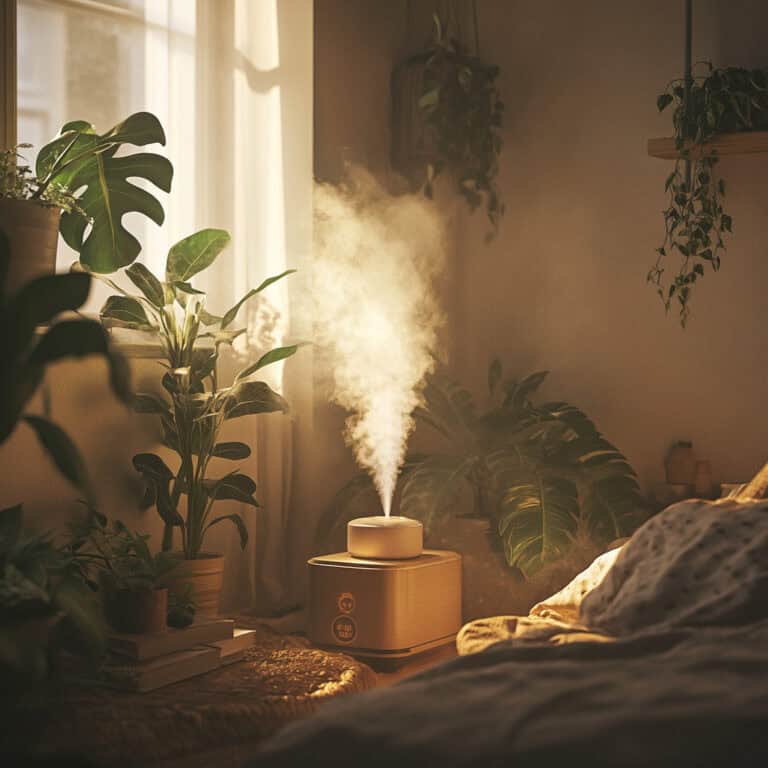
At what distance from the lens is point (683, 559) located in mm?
2104

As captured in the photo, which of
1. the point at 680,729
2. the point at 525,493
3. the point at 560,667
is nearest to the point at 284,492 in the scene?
the point at 525,493

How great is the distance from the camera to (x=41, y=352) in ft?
5.86

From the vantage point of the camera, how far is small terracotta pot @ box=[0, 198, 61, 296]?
2568 millimetres

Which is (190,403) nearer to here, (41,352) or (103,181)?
(103,181)

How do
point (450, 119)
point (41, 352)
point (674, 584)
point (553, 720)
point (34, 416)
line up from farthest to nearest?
point (450, 119), point (674, 584), point (34, 416), point (41, 352), point (553, 720)

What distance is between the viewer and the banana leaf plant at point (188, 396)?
9.59 ft

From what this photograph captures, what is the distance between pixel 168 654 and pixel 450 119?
1995mm

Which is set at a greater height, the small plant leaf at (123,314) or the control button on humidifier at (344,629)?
the small plant leaf at (123,314)

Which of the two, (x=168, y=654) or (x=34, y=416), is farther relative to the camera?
(x=168, y=654)

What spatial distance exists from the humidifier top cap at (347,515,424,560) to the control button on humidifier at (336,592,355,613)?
0.41 ft

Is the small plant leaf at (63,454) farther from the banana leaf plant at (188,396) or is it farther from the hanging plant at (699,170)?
the hanging plant at (699,170)

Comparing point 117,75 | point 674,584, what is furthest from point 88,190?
point 674,584

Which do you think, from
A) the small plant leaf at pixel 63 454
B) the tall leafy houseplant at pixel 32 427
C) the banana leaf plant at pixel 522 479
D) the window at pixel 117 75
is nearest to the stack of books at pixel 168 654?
the tall leafy houseplant at pixel 32 427

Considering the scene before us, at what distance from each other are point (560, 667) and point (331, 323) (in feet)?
6.39
